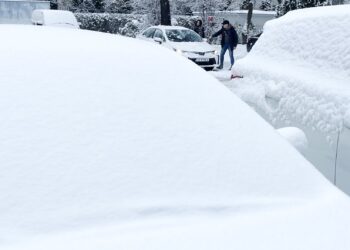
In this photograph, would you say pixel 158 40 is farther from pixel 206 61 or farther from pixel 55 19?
pixel 55 19

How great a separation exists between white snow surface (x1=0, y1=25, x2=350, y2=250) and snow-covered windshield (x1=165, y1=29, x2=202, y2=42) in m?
12.8

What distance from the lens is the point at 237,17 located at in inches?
1200

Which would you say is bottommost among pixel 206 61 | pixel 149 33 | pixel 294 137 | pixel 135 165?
pixel 206 61

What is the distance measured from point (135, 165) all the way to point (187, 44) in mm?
13033

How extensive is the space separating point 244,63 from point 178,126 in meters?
3.05

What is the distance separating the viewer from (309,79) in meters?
4.17

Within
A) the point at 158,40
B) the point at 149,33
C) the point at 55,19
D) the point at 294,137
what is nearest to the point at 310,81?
the point at 294,137

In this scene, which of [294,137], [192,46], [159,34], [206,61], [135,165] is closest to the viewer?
[135,165]

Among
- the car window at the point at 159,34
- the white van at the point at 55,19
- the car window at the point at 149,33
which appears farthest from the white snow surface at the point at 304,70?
the white van at the point at 55,19

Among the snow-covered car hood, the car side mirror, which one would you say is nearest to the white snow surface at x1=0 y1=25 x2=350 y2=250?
the snow-covered car hood

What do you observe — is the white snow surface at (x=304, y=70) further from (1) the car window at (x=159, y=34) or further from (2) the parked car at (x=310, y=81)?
(1) the car window at (x=159, y=34)

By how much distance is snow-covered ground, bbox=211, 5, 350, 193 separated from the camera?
3695 mm

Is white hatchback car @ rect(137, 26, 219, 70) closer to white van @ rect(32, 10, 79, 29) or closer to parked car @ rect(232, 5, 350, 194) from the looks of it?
white van @ rect(32, 10, 79, 29)

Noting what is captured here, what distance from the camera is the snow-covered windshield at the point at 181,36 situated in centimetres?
1536
